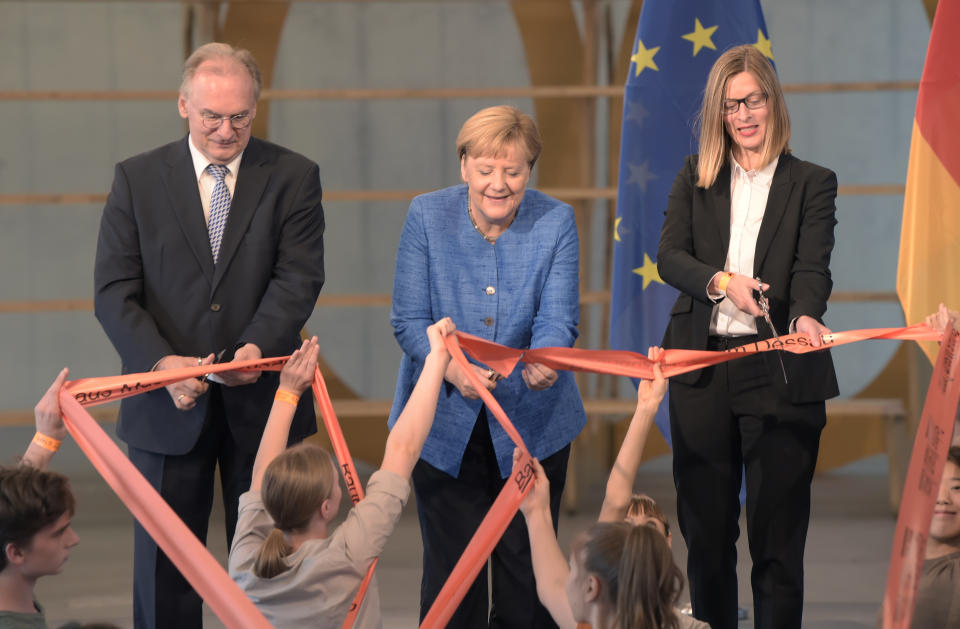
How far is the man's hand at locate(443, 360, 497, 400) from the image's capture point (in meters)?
2.64

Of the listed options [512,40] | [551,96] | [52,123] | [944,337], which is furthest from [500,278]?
[52,123]

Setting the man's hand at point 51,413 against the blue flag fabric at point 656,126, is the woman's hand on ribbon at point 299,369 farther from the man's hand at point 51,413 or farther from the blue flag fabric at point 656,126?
the blue flag fabric at point 656,126

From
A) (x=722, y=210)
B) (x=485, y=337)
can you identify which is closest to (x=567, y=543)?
(x=485, y=337)

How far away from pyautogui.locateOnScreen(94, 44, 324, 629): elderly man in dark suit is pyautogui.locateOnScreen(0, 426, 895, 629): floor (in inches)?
54.0

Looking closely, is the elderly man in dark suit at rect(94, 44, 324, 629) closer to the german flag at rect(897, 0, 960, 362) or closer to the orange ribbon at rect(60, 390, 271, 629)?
the orange ribbon at rect(60, 390, 271, 629)

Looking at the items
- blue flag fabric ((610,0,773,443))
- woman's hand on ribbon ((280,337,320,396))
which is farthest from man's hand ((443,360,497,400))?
blue flag fabric ((610,0,773,443))

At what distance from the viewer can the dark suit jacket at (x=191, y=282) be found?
9.21 feet

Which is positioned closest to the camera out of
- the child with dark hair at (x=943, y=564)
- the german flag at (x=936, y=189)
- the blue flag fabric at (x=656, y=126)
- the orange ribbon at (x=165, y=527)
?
the orange ribbon at (x=165, y=527)

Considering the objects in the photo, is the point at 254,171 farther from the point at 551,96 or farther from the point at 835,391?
the point at 551,96

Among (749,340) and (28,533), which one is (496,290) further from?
(28,533)

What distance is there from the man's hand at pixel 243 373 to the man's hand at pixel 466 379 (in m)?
0.46

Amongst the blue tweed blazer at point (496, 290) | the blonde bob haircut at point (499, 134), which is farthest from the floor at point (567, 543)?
the blonde bob haircut at point (499, 134)

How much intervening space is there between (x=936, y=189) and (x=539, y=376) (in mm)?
1778

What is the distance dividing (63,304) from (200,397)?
141 inches
